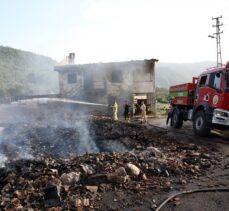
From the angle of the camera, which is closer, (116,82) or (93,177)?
(93,177)

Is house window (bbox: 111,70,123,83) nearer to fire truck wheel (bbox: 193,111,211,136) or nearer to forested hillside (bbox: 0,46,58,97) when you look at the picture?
fire truck wheel (bbox: 193,111,211,136)

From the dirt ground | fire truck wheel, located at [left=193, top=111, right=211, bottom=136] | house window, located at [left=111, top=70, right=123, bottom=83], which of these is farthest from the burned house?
the dirt ground

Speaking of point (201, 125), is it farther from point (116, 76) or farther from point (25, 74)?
point (25, 74)

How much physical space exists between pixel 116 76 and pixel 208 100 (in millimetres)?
16735

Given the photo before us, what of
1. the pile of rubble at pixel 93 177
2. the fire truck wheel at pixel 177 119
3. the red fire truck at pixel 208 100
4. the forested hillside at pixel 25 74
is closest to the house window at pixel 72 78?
the forested hillside at pixel 25 74

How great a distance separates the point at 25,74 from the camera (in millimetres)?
56500

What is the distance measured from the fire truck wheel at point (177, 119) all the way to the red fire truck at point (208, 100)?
56cm

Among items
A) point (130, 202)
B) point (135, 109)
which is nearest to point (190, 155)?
point (130, 202)

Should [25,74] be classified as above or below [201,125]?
above

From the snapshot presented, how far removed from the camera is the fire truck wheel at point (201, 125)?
12.3 meters

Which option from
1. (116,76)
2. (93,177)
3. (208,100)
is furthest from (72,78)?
(93,177)

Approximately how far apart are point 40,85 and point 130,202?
50251mm

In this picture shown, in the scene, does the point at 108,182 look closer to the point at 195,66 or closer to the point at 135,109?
the point at 135,109

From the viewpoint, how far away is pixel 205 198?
18.8 ft
